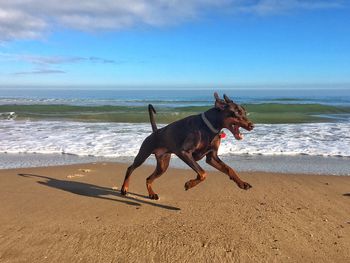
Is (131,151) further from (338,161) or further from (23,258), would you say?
(23,258)

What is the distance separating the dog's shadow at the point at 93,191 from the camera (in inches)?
242

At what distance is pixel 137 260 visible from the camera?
4.06m

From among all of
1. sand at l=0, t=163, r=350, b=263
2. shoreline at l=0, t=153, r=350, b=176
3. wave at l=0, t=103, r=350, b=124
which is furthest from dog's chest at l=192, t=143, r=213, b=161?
wave at l=0, t=103, r=350, b=124

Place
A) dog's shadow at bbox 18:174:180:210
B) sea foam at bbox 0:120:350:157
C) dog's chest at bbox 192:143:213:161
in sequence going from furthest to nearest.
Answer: sea foam at bbox 0:120:350:157, dog's shadow at bbox 18:174:180:210, dog's chest at bbox 192:143:213:161

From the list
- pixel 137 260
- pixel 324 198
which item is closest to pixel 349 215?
pixel 324 198

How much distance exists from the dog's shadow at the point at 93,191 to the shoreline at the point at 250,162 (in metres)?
2.39

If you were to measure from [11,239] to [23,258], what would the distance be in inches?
23.3

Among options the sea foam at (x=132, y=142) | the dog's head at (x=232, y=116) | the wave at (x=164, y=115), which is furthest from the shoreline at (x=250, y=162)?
the wave at (x=164, y=115)

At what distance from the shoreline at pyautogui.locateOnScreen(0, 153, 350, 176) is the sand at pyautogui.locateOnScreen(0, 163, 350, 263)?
1.22 m

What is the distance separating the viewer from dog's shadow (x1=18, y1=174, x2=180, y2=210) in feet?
20.2

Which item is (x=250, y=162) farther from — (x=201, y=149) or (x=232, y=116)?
(x=232, y=116)

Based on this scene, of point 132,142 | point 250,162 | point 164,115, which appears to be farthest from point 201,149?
point 164,115

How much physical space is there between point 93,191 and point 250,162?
15.0ft

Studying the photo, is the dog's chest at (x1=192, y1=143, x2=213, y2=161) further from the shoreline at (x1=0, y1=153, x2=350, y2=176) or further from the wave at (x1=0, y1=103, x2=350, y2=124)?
the wave at (x1=0, y1=103, x2=350, y2=124)
